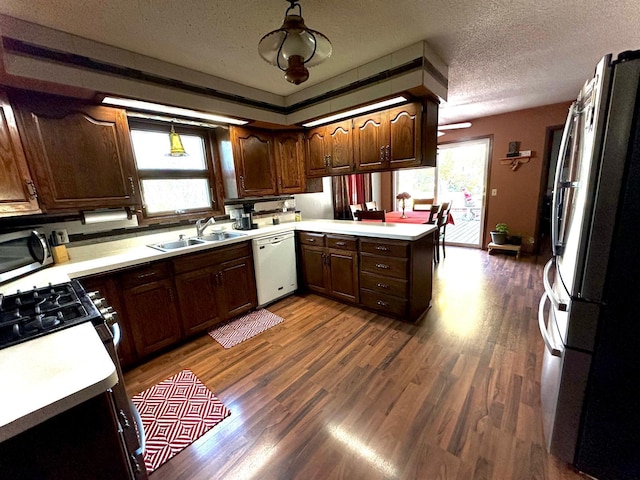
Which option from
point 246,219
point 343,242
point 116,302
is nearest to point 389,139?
point 343,242

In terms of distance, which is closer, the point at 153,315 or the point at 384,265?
the point at 153,315

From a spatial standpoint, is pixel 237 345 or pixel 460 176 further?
pixel 460 176

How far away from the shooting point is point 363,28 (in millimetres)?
1873

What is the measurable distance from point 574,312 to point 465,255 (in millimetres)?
3915

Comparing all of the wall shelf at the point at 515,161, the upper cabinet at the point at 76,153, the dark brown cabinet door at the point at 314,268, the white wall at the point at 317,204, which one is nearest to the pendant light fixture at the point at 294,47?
the upper cabinet at the point at 76,153

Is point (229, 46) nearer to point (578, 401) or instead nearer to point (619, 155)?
point (619, 155)

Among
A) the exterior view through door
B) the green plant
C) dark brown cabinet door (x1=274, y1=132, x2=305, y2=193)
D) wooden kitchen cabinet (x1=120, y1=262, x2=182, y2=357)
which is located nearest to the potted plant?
the green plant

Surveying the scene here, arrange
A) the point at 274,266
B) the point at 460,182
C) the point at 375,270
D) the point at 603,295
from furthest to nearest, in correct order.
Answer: the point at 460,182 < the point at 274,266 < the point at 375,270 < the point at 603,295

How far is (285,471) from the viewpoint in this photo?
1304 millimetres

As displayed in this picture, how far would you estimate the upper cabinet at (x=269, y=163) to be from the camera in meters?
2.96

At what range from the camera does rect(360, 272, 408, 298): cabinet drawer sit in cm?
252

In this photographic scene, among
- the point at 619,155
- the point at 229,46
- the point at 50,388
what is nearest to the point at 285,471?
the point at 50,388

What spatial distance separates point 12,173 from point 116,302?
1.00m

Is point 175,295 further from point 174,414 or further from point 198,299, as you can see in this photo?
point 174,414
